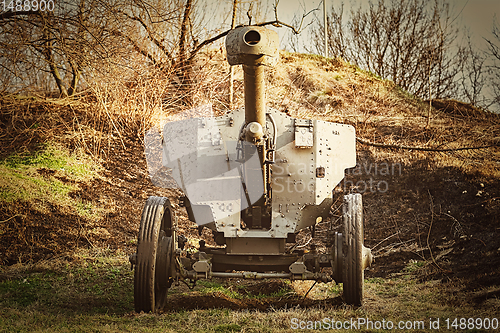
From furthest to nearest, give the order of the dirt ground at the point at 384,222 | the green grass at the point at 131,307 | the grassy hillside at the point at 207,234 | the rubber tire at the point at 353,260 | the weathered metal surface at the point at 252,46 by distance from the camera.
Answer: the dirt ground at the point at 384,222
the grassy hillside at the point at 207,234
the rubber tire at the point at 353,260
the green grass at the point at 131,307
the weathered metal surface at the point at 252,46

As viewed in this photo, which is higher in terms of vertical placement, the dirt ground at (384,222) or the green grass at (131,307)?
the dirt ground at (384,222)

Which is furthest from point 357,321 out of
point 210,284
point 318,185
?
point 210,284

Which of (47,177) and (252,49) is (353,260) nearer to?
(252,49)

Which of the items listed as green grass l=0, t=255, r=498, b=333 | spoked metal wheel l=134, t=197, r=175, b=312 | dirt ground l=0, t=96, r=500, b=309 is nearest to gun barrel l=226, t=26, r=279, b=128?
spoked metal wheel l=134, t=197, r=175, b=312

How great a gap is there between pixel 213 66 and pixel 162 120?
1.89 m

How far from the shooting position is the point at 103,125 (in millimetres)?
11305

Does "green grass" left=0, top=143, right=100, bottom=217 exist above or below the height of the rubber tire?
above

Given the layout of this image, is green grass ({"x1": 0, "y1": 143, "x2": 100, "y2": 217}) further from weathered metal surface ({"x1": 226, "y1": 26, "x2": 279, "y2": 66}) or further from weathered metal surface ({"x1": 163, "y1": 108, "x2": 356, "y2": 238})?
weathered metal surface ({"x1": 226, "y1": 26, "x2": 279, "y2": 66})

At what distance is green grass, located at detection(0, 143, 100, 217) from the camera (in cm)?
873

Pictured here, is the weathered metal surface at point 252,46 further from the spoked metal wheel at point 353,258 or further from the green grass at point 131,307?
the green grass at point 131,307

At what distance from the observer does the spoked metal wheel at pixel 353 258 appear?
202 inches

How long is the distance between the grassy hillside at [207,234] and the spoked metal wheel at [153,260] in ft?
0.72

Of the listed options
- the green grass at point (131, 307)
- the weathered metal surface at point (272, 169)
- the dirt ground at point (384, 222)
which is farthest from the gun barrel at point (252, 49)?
the dirt ground at point (384, 222)

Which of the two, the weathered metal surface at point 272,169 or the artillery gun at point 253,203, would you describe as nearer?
the artillery gun at point 253,203
